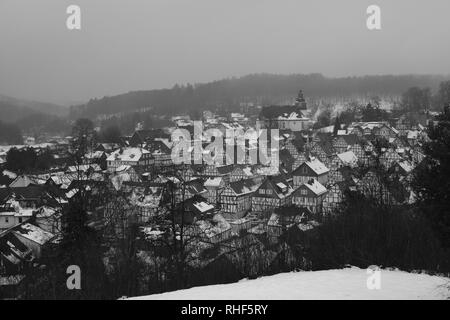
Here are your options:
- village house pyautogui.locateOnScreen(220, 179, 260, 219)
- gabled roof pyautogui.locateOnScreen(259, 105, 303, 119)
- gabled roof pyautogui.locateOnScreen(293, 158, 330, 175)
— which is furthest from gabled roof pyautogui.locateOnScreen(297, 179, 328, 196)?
gabled roof pyautogui.locateOnScreen(259, 105, 303, 119)

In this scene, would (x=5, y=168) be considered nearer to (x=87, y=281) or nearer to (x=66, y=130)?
(x=87, y=281)

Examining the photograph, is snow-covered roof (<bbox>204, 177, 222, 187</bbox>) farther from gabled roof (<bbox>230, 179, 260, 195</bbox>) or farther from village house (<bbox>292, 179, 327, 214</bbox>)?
→ village house (<bbox>292, 179, 327, 214</bbox>)

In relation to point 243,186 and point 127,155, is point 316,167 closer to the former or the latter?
point 243,186

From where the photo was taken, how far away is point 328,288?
7.14 meters

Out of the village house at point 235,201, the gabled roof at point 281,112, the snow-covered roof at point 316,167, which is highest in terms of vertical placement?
the gabled roof at point 281,112

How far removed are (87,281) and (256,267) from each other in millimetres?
3593

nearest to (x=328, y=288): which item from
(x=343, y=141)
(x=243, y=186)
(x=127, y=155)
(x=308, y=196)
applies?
(x=308, y=196)

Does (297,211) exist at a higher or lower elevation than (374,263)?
lower

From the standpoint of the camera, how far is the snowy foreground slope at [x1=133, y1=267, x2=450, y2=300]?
22.0 ft

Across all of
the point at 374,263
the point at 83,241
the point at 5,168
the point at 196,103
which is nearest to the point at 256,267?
the point at 374,263

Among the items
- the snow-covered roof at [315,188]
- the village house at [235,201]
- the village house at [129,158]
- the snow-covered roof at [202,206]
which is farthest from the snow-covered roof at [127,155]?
the snow-covered roof at [315,188]

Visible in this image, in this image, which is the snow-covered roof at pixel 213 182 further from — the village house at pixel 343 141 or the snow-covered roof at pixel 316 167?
the village house at pixel 343 141

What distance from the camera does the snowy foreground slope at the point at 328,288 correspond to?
6.70 metres
